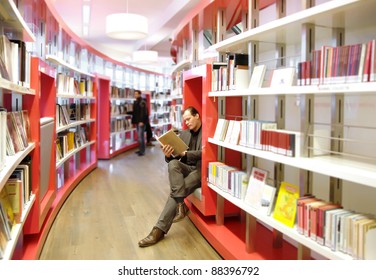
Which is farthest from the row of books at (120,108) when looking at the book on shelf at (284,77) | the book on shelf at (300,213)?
the book on shelf at (300,213)

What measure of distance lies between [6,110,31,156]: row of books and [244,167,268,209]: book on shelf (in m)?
1.75

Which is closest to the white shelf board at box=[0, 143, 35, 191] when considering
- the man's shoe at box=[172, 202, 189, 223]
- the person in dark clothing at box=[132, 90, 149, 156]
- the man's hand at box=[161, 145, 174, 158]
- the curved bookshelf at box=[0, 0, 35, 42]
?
the curved bookshelf at box=[0, 0, 35, 42]

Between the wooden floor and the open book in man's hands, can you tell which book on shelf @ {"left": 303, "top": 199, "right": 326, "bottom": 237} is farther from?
the open book in man's hands

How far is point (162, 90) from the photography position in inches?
545

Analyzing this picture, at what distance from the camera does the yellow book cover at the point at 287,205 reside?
2.29m

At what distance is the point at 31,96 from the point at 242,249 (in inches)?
90.8

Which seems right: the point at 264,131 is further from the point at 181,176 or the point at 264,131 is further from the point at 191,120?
the point at 191,120

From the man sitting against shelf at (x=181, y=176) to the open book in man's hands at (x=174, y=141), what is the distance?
1.6 inches

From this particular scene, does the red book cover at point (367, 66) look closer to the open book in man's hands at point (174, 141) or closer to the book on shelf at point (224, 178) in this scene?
the book on shelf at point (224, 178)

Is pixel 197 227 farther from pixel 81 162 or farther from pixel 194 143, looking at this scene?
pixel 81 162

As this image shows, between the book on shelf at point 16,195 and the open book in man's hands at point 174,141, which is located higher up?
the open book in man's hands at point 174,141

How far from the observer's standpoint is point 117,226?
3.97 metres
